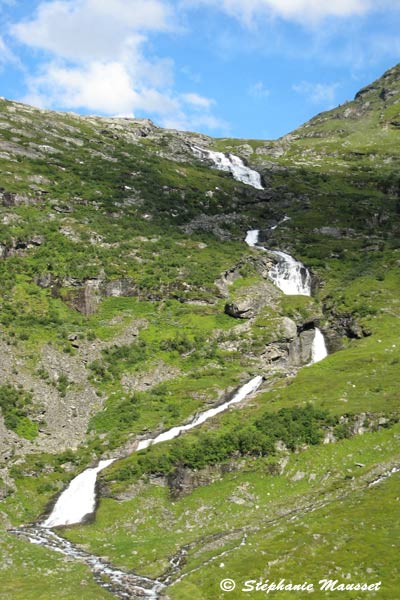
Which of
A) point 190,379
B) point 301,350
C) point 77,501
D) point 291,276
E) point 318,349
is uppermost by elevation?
point 291,276

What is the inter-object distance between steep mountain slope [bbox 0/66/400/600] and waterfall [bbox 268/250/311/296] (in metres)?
2.27

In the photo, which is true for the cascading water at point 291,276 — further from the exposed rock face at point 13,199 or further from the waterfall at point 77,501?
the waterfall at point 77,501

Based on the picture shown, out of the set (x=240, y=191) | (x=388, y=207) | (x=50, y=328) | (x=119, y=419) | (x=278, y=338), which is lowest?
(x=119, y=419)

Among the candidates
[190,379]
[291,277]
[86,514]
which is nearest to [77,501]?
[86,514]

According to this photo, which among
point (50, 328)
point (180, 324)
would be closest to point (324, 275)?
point (180, 324)

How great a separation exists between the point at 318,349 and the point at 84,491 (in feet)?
152

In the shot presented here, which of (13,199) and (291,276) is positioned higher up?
(13,199)

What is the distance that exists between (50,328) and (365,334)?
157 feet

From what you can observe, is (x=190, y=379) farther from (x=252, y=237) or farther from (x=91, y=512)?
(x=252, y=237)

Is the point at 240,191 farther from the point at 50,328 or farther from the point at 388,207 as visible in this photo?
the point at 50,328

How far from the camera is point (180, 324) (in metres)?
94.3

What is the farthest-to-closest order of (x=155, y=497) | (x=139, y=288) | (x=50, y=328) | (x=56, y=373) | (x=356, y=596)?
(x=139, y=288), (x=50, y=328), (x=56, y=373), (x=155, y=497), (x=356, y=596)

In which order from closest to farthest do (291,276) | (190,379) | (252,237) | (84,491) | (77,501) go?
(77,501) → (84,491) → (190,379) → (291,276) → (252,237)

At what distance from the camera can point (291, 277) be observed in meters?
119
